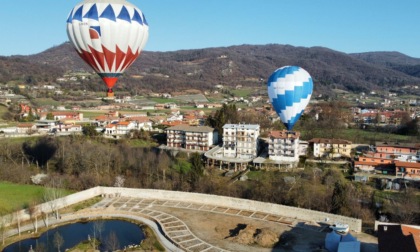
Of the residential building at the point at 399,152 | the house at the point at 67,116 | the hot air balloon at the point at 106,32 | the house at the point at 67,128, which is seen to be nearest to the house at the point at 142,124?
the house at the point at 67,128

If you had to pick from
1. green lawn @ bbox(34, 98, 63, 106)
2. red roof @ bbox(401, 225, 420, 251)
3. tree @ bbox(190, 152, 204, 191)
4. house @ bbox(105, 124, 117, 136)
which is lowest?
tree @ bbox(190, 152, 204, 191)

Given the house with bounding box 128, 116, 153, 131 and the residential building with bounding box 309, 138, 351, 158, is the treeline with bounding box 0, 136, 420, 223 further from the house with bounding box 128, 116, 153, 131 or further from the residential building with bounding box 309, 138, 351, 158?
the house with bounding box 128, 116, 153, 131

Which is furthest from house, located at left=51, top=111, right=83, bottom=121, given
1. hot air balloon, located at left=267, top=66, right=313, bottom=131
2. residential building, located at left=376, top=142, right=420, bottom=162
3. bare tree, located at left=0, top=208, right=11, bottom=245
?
residential building, located at left=376, top=142, right=420, bottom=162

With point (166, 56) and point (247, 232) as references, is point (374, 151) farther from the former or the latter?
point (166, 56)

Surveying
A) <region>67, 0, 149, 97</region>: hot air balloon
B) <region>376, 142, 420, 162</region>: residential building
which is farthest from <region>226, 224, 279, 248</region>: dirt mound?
<region>376, 142, 420, 162</region>: residential building

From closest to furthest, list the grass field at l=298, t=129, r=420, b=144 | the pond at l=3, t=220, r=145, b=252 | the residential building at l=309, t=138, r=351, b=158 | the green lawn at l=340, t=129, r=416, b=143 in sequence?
the pond at l=3, t=220, r=145, b=252 < the residential building at l=309, t=138, r=351, b=158 < the grass field at l=298, t=129, r=420, b=144 < the green lawn at l=340, t=129, r=416, b=143

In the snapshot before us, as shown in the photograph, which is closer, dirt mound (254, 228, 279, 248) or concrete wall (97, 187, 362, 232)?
dirt mound (254, 228, 279, 248)

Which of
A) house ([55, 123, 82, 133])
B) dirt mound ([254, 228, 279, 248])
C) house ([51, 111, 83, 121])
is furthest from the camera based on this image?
house ([51, 111, 83, 121])

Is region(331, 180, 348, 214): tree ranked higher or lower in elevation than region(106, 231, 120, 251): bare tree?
higher
